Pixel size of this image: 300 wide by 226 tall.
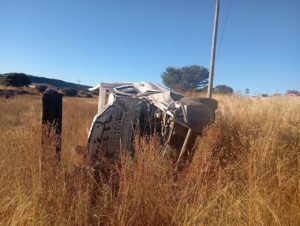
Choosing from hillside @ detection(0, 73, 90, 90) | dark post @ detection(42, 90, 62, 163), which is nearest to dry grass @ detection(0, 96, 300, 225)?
dark post @ detection(42, 90, 62, 163)

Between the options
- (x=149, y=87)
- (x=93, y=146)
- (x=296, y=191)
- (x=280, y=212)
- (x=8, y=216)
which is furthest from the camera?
(x=149, y=87)

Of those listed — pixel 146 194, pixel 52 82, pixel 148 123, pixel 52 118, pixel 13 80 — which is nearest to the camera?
pixel 146 194

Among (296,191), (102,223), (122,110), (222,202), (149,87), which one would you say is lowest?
(102,223)

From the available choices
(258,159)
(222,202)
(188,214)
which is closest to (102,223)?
(188,214)

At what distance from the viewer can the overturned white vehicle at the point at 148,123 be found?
212 inches

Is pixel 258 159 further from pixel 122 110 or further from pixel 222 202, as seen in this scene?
pixel 122 110

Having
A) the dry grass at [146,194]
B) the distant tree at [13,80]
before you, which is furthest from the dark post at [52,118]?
the distant tree at [13,80]

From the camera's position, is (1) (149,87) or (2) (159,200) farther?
(1) (149,87)

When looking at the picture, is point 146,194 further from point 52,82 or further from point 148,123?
point 52,82

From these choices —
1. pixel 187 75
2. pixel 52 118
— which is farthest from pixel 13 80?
pixel 52 118

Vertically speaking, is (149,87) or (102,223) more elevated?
(149,87)

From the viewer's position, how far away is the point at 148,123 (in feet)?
19.4

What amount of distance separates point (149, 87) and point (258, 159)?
4.04 metres

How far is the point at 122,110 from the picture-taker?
578cm
